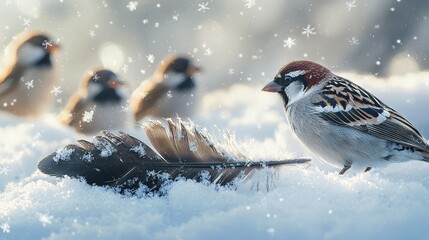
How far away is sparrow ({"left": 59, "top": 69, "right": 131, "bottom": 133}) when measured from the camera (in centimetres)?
381

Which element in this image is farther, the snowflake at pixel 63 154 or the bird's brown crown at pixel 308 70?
the bird's brown crown at pixel 308 70

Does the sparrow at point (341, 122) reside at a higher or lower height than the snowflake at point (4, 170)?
lower

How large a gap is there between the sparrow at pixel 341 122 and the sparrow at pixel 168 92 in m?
1.73

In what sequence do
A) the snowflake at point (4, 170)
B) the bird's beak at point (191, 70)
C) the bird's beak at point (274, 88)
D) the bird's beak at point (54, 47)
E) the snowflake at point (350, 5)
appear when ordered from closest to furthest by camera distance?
the snowflake at point (4, 170), the bird's beak at point (274, 88), the snowflake at point (350, 5), the bird's beak at point (191, 70), the bird's beak at point (54, 47)

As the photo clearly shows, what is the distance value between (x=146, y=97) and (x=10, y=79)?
1.01 meters

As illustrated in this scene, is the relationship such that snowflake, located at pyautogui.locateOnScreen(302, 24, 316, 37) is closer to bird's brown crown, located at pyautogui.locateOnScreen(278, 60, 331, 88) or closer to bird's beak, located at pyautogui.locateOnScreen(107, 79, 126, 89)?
bird's beak, located at pyautogui.locateOnScreen(107, 79, 126, 89)

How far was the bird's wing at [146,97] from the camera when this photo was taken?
13.0 feet

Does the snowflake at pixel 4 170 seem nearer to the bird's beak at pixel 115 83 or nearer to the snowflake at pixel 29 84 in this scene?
the bird's beak at pixel 115 83

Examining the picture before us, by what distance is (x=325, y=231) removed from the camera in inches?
53.1

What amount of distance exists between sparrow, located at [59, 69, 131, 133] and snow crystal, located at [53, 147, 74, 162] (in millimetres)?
2131

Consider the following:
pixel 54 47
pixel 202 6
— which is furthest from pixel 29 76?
pixel 202 6

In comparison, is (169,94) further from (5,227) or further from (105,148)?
(5,227)

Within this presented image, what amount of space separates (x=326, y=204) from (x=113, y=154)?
1.76 feet

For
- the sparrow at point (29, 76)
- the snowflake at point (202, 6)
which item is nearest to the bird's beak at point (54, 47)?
the sparrow at point (29, 76)
